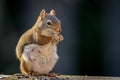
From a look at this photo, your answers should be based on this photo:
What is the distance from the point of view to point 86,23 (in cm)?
276

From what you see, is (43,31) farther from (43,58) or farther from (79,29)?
(79,29)

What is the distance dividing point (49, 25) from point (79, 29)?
537 mm

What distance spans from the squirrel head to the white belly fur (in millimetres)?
51

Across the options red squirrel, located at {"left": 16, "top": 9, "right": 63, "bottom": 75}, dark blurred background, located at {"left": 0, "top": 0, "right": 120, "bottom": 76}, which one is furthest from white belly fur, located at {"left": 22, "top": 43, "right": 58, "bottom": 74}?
dark blurred background, located at {"left": 0, "top": 0, "right": 120, "bottom": 76}

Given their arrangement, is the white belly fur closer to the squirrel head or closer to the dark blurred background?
the squirrel head

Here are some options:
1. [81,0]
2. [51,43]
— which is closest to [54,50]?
[51,43]

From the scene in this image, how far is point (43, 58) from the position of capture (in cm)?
228

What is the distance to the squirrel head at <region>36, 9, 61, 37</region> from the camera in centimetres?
→ 222

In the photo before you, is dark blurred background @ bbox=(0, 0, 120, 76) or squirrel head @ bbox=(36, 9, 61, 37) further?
dark blurred background @ bbox=(0, 0, 120, 76)

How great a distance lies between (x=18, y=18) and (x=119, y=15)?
0.41m

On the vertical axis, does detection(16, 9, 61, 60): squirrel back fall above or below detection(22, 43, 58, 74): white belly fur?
above

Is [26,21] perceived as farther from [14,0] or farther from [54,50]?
[54,50]

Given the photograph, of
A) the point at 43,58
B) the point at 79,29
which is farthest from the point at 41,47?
the point at 79,29

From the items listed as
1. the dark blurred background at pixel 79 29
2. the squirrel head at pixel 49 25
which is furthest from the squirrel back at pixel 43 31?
the dark blurred background at pixel 79 29
